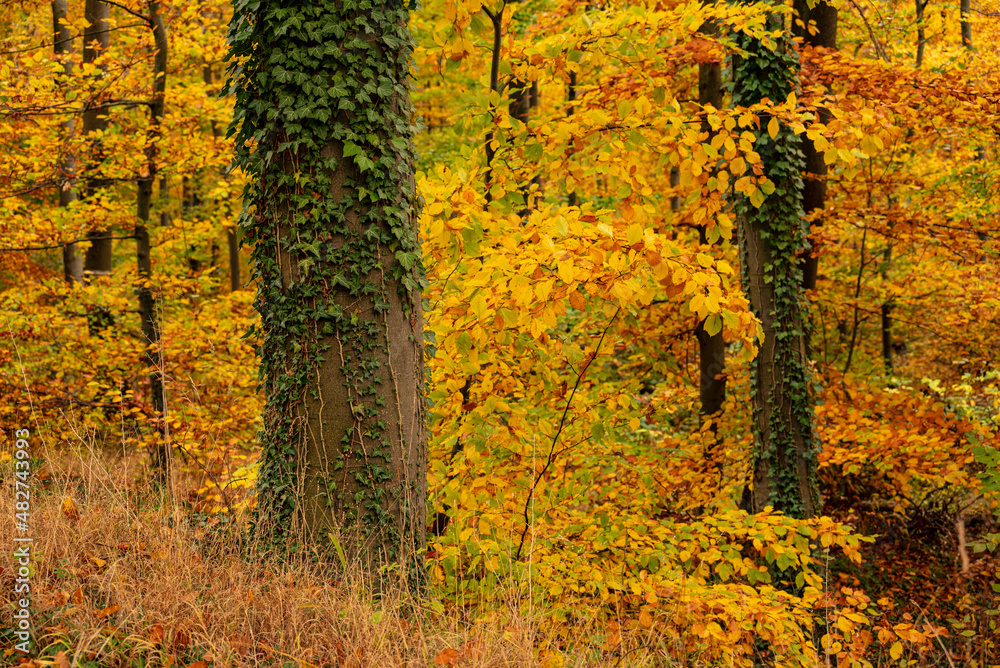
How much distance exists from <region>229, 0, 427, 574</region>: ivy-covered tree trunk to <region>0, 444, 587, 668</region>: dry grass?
1.08 feet

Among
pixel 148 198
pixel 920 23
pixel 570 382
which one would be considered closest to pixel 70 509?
pixel 570 382

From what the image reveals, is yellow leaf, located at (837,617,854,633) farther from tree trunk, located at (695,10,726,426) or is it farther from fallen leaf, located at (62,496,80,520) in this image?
tree trunk, located at (695,10,726,426)

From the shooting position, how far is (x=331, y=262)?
131 inches

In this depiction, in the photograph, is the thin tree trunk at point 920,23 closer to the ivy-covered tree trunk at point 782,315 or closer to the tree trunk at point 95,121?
the ivy-covered tree trunk at point 782,315

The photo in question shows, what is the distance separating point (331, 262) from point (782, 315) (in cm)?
464

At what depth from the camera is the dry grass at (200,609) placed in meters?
2.46

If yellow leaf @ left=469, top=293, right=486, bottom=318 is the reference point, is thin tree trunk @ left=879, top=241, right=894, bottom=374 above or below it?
below

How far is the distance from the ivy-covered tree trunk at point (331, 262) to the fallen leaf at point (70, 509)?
35.2 inches

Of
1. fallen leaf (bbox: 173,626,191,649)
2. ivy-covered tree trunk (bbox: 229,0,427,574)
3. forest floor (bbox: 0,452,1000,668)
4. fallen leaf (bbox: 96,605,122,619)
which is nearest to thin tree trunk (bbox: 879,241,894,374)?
forest floor (bbox: 0,452,1000,668)

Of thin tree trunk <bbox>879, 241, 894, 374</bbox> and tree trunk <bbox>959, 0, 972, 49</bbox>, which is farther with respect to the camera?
tree trunk <bbox>959, 0, 972, 49</bbox>

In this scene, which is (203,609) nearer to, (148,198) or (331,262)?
(331,262)

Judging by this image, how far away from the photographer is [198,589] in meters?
2.80

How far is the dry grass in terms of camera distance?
8.07 ft

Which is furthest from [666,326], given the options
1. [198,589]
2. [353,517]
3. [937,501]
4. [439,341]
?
[198,589]
